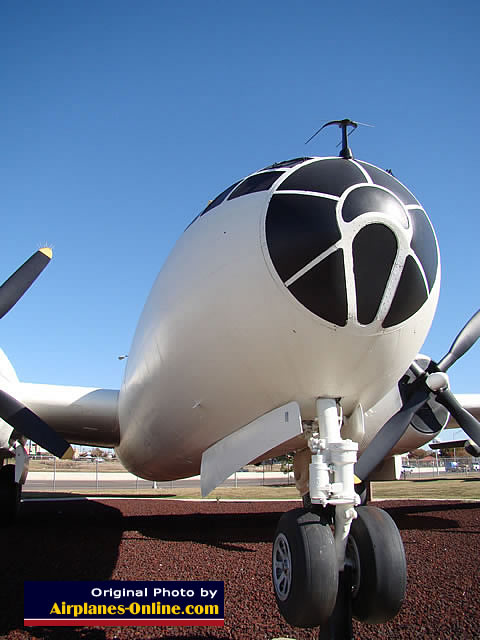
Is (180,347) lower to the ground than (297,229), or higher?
lower

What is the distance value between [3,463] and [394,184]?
1102 centimetres

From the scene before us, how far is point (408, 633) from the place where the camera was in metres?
4.66

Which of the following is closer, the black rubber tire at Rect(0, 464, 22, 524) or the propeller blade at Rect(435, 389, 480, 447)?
the propeller blade at Rect(435, 389, 480, 447)

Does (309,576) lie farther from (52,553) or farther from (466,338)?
(52,553)

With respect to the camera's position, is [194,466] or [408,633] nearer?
[408,633]

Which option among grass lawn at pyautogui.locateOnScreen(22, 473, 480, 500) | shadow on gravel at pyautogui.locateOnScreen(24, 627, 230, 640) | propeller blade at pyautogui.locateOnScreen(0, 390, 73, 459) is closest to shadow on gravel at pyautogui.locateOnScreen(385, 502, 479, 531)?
grass lawn at pyautogui.locateOnScreen(22, 473, 480, 500)

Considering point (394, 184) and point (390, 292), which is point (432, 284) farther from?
point (394, 184)

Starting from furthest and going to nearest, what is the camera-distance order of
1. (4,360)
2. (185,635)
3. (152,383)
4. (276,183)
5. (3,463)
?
(3,463) → (4,360) → (152,383) → (185,635) → (276,183)

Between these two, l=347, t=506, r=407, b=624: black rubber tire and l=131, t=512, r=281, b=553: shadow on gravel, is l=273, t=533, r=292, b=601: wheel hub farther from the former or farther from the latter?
l=131, t=512, r=281, b=553: shadow on gravel

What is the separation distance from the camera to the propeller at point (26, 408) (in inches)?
292

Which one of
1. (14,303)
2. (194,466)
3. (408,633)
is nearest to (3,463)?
(14,303)

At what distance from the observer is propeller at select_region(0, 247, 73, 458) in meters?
7.41

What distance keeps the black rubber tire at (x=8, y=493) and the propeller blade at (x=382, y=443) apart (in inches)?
364

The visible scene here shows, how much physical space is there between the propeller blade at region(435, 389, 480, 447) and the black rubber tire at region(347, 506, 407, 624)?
4.44 metres
